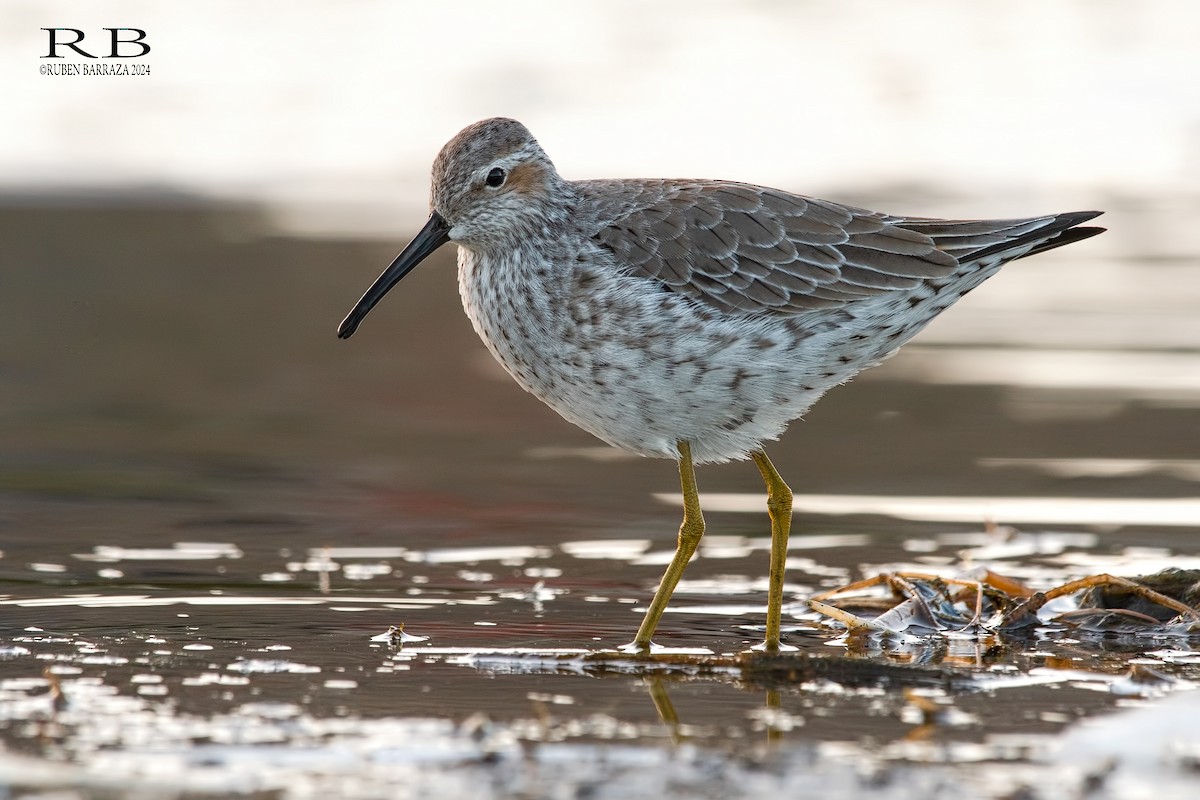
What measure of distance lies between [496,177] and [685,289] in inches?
43.7

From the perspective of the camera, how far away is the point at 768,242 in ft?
27.1

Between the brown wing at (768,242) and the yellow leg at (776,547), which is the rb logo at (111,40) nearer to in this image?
the brown wing at (768,242)

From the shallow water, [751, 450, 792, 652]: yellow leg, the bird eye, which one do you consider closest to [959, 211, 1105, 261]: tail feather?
[751, 450, 792, 652]: yellow leg

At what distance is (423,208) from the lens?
722 inches

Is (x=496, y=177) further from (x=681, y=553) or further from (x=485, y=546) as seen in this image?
(x=485, y=546)

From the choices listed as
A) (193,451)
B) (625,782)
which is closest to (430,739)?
(625,782)

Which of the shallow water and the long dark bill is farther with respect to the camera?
the long dark bill

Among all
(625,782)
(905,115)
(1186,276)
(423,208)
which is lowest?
(625,782)

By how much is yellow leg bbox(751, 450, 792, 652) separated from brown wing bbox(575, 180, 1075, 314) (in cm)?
90

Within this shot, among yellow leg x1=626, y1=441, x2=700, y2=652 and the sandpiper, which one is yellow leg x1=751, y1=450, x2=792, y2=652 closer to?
the sandpiper

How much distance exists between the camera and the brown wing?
26.2ft

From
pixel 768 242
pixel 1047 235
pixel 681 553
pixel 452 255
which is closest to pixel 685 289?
pixel 768 242

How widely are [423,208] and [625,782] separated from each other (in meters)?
13.6

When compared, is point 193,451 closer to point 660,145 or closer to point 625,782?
point 625,782
